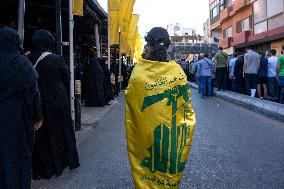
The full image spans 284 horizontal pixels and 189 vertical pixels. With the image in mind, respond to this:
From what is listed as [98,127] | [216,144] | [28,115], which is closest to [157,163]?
[28,115]

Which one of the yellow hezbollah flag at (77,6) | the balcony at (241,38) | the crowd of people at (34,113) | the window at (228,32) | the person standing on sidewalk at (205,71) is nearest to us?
the crowd of people at (34,113)

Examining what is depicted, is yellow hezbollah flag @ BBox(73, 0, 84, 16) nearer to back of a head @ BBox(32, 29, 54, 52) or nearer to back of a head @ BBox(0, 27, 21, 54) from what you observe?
back of a head @ BBox(32, 29, 54, 52)

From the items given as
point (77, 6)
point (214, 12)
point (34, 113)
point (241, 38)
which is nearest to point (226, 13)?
point (241, 38)

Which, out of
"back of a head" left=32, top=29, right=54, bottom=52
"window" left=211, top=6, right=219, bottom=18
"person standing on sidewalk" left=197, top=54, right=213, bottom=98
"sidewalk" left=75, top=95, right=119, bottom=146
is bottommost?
"sidewalk" left=75, top=95, right=119, bottom=146

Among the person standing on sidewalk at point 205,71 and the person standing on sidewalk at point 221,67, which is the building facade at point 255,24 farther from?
the person standing on sidewalk at point 205,71

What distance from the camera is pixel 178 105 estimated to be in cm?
409

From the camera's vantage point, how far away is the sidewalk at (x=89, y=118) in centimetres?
930

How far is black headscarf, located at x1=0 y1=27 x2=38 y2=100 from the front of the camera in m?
4.32

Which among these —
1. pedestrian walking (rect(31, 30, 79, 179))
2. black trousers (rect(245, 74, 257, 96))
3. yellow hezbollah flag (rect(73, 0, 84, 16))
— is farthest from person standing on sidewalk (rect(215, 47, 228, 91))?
pedestrian walking (rect(31, 30, 79, 179))

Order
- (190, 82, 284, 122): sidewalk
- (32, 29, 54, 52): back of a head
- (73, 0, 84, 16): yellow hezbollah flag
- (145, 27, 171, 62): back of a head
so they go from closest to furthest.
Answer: (145, 27, 171, 62): back of a head
(32, 29, 54, 52): back of a head
(73, 0, 84, 16): yellow hezbollah flag
(190, 82, 284, 122): sidewalk

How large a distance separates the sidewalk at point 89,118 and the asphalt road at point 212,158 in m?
0.15

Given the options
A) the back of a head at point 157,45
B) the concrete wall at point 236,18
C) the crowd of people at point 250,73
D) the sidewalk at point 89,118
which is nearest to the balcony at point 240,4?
the concrete wall at point 236,18

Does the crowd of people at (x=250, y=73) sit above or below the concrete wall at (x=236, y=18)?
below

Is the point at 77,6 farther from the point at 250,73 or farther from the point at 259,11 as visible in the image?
the point at 259,11
